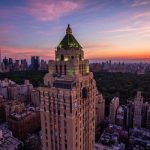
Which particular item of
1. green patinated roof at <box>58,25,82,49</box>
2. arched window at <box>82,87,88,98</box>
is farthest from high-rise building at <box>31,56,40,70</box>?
arched window at <box>82,87,88,98</box>

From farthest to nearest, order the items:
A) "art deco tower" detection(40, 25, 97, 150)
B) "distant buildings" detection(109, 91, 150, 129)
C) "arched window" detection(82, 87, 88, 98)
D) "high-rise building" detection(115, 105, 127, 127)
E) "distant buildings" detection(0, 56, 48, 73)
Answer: "distant buildings" detection(0, 56, 48, 73)
"high-rise building" detection(115, 105, 127, 127)
"distant buildings" detection(109, 91, 150, 129)
"arched window" detection(82, 87, 88, 98)
"art deco tower" detection(40, 25, 97, 150)

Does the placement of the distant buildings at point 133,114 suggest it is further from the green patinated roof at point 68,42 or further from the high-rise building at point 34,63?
the high-rise building at point 34,63

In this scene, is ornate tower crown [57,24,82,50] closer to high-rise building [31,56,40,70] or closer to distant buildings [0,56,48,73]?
distant buildings [0,56,48,73]

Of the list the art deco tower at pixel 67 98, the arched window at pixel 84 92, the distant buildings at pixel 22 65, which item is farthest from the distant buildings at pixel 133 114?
the distant buildings at pixel 22 65

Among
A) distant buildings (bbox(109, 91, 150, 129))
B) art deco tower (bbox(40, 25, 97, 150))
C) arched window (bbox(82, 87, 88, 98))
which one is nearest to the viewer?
art deco tower (bbox(40, 25, 97, 150))

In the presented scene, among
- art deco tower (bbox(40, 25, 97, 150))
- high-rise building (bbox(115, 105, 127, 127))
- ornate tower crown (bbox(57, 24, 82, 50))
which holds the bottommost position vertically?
high-rise building (bbox(115, 105, 127, 127))

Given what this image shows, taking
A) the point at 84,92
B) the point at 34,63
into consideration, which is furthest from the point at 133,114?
the point at 34,63

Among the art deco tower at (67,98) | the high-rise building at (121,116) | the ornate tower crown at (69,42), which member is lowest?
the high-rise building at (121,116)

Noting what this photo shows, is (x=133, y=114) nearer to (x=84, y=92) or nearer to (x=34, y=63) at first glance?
(x=84, y=92)
